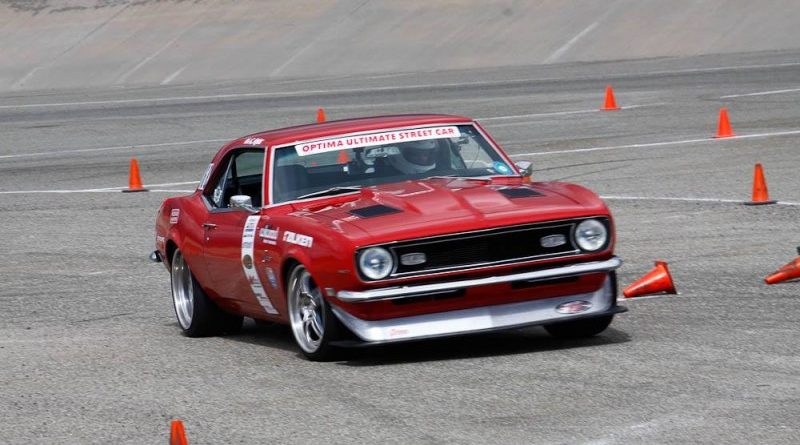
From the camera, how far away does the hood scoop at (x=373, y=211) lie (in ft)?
26.7

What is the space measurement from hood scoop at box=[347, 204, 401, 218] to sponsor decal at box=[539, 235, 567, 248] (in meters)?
0.79

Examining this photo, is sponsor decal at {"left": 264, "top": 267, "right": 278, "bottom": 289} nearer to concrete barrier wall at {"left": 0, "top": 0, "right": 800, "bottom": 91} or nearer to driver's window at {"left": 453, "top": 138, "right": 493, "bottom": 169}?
driver's window at {"left": 453, "top": 138, "right": 493, "bottom": 169}

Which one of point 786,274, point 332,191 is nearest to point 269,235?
point 332,191

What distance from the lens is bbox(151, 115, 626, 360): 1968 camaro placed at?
7.87m

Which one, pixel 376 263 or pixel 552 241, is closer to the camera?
pixel 376 263

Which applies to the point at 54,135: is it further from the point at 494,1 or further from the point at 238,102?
the point at 494,1

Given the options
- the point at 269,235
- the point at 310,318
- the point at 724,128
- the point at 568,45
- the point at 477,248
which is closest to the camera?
the point at 477,248

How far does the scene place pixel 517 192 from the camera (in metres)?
8.45

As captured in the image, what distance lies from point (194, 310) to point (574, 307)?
2.69 m

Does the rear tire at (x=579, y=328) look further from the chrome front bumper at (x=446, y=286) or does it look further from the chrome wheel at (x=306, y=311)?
the chrome wheel at (x=306, y=311)

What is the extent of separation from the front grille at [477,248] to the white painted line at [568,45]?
30.6 meters

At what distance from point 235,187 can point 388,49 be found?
3262 centimetres

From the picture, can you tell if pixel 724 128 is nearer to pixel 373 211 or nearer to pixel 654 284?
pixel 654 284

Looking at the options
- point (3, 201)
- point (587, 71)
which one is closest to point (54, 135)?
point (3, 201)
